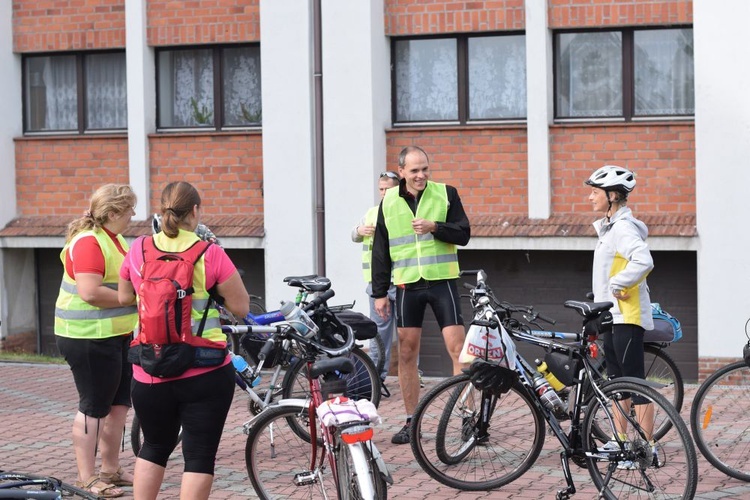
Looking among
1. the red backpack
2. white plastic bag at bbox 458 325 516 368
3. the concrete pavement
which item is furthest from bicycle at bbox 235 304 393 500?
white plastic bag at bbox 458 325 516 368

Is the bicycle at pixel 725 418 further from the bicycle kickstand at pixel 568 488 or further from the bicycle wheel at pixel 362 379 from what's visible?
the bicycle wheel at pixel 362 379

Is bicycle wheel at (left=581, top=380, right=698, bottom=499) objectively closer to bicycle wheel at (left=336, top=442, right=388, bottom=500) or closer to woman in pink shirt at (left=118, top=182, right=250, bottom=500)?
bicycle wheel at (left=336, top=442, right=388, bottom=500)

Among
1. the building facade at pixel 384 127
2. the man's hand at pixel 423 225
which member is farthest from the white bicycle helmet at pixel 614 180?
the building facade at pixel 384 127

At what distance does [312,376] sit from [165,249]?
94cm

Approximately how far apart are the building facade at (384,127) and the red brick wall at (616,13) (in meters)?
0.02

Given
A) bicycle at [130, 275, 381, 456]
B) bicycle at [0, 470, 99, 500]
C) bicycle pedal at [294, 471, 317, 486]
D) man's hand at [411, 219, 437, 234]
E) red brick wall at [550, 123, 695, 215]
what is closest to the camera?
bicycle at [0, 470, 99, 500]

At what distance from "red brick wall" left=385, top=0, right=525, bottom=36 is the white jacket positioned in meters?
6.07

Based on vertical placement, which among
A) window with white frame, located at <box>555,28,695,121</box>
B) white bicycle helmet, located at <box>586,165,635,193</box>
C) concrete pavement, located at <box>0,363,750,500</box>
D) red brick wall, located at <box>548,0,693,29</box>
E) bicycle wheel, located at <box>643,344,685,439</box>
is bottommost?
concrete pavement, located at <box>0,363,750,500</box>

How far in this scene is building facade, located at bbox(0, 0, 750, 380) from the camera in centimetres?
1297

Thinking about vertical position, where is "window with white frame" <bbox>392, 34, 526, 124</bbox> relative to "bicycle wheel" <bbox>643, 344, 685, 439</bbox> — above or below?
above

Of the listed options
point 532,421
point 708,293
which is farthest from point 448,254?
point 708,293

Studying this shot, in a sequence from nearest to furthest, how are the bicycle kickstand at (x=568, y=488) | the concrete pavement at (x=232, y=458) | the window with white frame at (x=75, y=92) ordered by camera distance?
1. the bicycle kickstand at (x=568, y=488)
2. the concrete pavement at (x=232, y=458)
3. the window with white frame at (x=75, y=92)

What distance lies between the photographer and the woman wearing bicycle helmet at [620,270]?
7.83 metres

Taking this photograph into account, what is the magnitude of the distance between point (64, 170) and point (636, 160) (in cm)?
675
